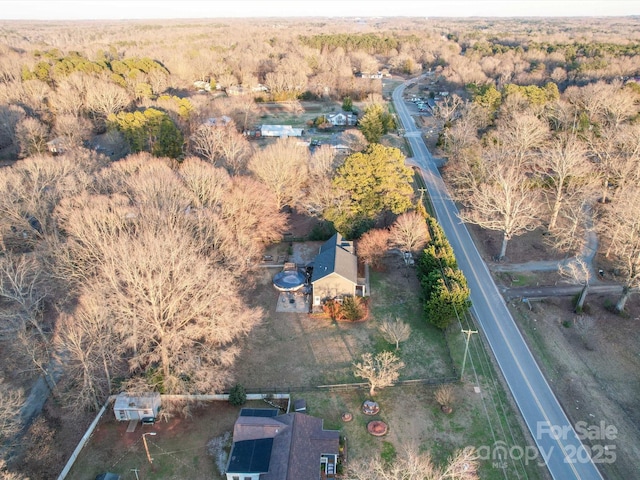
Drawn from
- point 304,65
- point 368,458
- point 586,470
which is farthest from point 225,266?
point 304,65


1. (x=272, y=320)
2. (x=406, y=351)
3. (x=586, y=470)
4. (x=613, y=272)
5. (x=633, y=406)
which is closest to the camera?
(x=586, y=470)

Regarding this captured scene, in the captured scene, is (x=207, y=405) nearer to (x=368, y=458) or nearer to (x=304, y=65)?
(x=368, y=458)

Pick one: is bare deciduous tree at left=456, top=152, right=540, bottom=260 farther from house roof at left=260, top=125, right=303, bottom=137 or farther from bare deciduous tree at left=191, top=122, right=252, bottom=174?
house roof at left=260, top=125, right=303, bottom=137

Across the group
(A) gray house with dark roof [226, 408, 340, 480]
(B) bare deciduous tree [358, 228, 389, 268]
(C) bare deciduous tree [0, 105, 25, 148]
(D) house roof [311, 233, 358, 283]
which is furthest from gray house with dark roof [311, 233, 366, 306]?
(C) bare deciduous tree [0, 105, 25, 148]

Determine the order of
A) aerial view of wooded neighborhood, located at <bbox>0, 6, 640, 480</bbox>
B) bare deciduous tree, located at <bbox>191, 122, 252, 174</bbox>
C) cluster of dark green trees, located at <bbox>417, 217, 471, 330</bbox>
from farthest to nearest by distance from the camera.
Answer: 1. bare deciduous tree, located at <bbox>191, 122, 252, 174</bbox>
2. cluster of dark green trees, located at <bbox>417, 217, 471, 330</bbox>
3. aerial view of wooded neighborhood, located at <bbox>0, 6, 640, 480</bbox>

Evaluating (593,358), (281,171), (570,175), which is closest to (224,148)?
(281,171)

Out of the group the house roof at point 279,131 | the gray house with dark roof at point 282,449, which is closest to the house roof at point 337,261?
the gray house with dark roof at point 282,449
